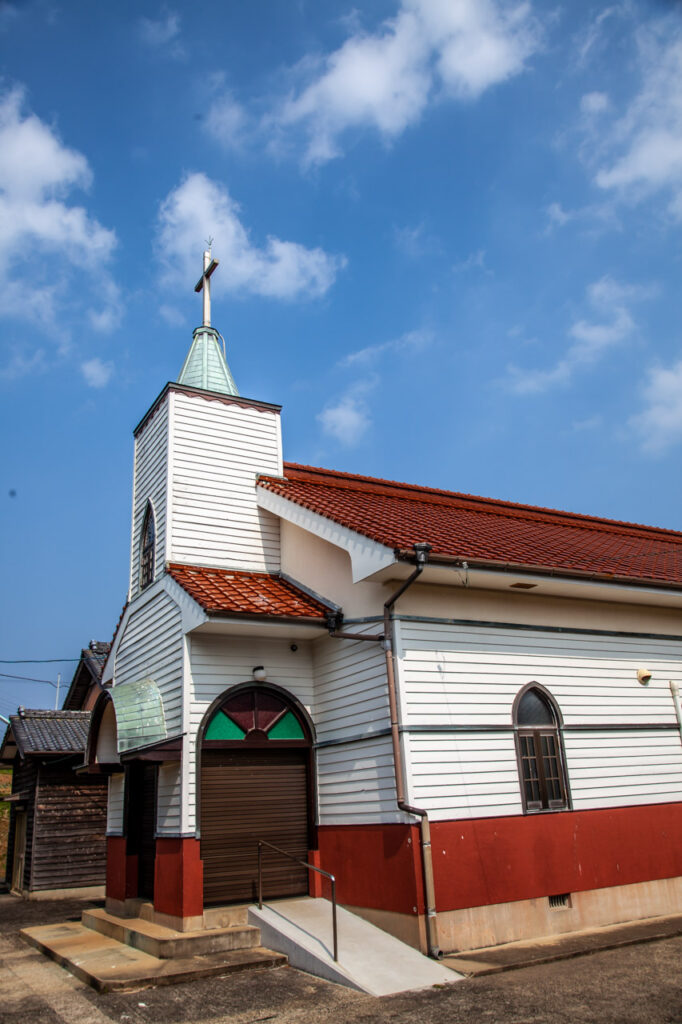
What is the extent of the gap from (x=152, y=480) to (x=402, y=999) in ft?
29.5

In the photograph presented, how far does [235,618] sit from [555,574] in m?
4.34

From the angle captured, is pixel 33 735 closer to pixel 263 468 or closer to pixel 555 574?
pixel 263 468

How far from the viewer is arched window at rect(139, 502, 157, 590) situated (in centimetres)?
1303

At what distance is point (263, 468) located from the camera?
44.9ft

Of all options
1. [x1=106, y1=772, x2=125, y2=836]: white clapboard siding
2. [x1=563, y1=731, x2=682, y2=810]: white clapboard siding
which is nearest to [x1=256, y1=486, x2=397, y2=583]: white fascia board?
[x1=563, y1=731, x2=682, y2=810]: white clapboard siding

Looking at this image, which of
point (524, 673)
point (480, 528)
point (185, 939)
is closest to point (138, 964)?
point (185, 939)

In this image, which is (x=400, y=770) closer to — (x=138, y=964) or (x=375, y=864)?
(x=375, y=864)

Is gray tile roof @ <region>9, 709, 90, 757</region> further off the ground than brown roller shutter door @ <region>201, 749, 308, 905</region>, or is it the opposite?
gray tile roof @ <region>9, 709, 90, 757</region>

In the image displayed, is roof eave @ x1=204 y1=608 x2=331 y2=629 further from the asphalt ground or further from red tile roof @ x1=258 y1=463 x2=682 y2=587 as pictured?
the asphalt ground

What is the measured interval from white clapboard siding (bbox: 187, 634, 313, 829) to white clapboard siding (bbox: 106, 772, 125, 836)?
10.8ft

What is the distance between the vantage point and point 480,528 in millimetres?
13219

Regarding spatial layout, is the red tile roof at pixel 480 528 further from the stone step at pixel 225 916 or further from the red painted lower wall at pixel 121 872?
the red painted lower wall at pixel 121 872

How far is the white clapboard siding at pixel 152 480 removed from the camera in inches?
497

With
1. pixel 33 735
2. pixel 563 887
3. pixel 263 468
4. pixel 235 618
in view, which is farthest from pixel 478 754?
pixel 33 735
